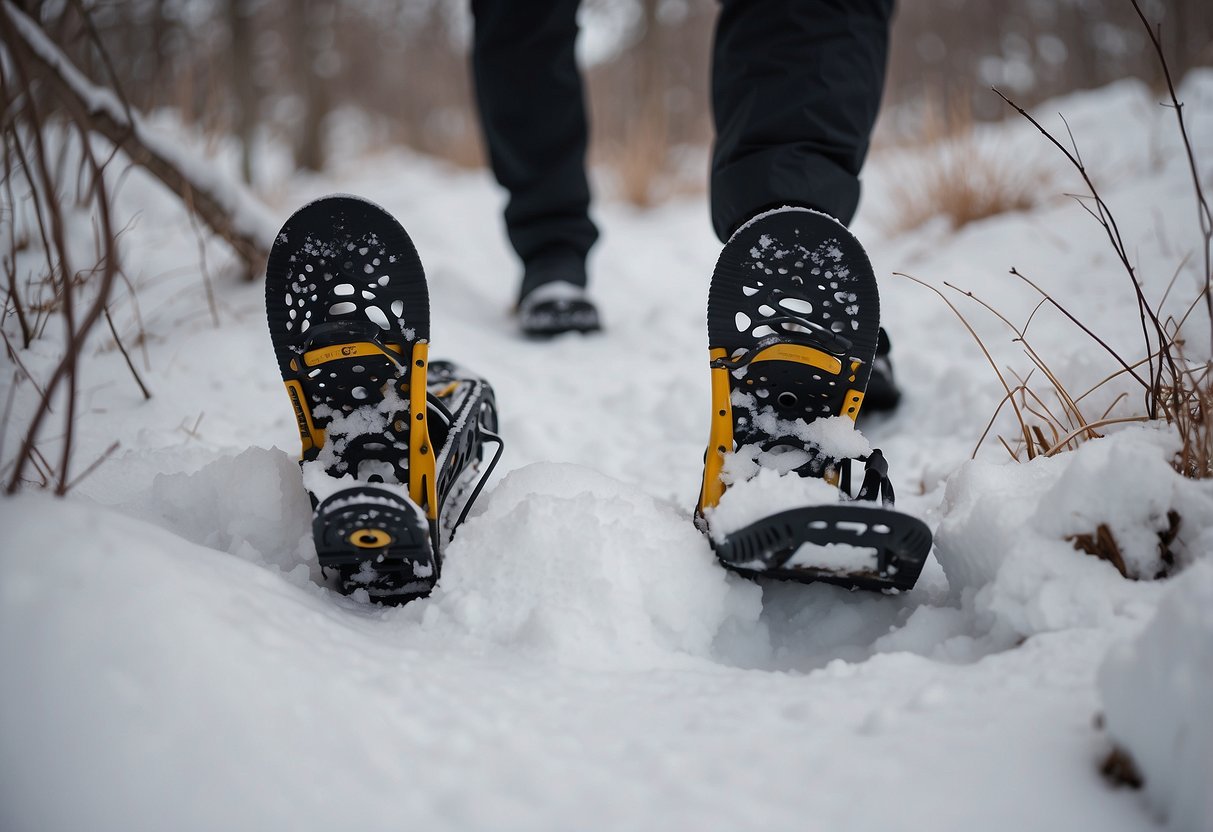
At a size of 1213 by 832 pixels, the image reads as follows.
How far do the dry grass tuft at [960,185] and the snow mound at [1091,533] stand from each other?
6.55 ft

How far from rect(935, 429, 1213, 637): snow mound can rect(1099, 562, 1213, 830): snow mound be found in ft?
0.65

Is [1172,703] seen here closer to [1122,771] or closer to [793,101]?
[1122,771]

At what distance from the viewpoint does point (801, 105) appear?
45.2 inches

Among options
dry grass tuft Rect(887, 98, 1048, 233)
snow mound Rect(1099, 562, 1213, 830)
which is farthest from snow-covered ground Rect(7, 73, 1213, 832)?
dry grass tuft Rect(887, 98, 1048, 233)

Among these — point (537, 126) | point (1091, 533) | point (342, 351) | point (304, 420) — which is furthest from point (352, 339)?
point (537, 126)

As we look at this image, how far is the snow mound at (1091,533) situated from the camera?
29.3 inches

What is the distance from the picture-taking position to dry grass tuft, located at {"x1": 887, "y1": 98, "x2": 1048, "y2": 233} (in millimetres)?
2518

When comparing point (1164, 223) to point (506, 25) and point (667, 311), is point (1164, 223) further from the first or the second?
point (506, 25)

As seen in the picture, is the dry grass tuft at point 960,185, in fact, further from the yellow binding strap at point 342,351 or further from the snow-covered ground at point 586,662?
the yellow binding strap at point 342,351

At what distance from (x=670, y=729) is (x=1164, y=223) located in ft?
7.63

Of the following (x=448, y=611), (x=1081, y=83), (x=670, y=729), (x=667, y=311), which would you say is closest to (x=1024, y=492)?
(x=670, y=729)

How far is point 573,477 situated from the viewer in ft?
3.30

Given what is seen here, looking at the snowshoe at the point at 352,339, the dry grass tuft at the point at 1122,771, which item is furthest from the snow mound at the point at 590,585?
the dry grass tuft at the point at 1122,771

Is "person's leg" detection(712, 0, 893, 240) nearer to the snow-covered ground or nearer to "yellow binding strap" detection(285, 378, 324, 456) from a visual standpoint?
the snow-covered ground
